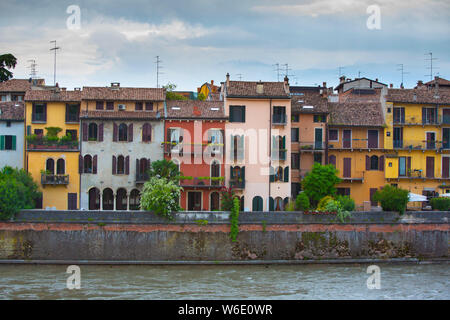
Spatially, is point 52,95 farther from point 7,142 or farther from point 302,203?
point 302,203

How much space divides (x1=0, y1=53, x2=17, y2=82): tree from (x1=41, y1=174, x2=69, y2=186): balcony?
13512 mm

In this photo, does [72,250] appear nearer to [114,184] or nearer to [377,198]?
[114,184]

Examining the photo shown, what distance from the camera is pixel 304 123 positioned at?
4769 centimetres

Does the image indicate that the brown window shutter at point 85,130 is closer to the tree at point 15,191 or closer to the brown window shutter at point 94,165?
the brown window shutter at point 94,165

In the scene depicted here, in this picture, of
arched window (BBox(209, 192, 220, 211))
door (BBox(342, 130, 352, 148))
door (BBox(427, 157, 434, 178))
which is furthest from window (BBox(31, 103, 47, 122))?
door (BBox(427, 157, 434, 178))

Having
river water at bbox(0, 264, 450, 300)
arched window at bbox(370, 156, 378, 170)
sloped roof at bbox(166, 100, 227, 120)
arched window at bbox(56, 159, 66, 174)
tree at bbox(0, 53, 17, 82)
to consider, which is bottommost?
river water at bbox(0, 264, 450, 300)

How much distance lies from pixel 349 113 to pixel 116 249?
842 inches

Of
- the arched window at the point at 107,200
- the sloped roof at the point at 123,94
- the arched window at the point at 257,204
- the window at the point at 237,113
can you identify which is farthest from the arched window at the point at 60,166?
the arched window at the point at 257,204

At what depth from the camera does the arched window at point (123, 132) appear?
44.8 m

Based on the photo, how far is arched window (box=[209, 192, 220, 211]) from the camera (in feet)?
147

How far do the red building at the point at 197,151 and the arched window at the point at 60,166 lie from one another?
706 cm

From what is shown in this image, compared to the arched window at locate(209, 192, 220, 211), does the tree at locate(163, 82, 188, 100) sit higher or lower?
higher

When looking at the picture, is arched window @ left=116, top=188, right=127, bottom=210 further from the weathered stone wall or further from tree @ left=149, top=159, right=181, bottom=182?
the weathered stone wall

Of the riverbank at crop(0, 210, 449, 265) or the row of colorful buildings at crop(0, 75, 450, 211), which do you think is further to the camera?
the row of colorful buildings at crop(0, 75, 450, 211)
